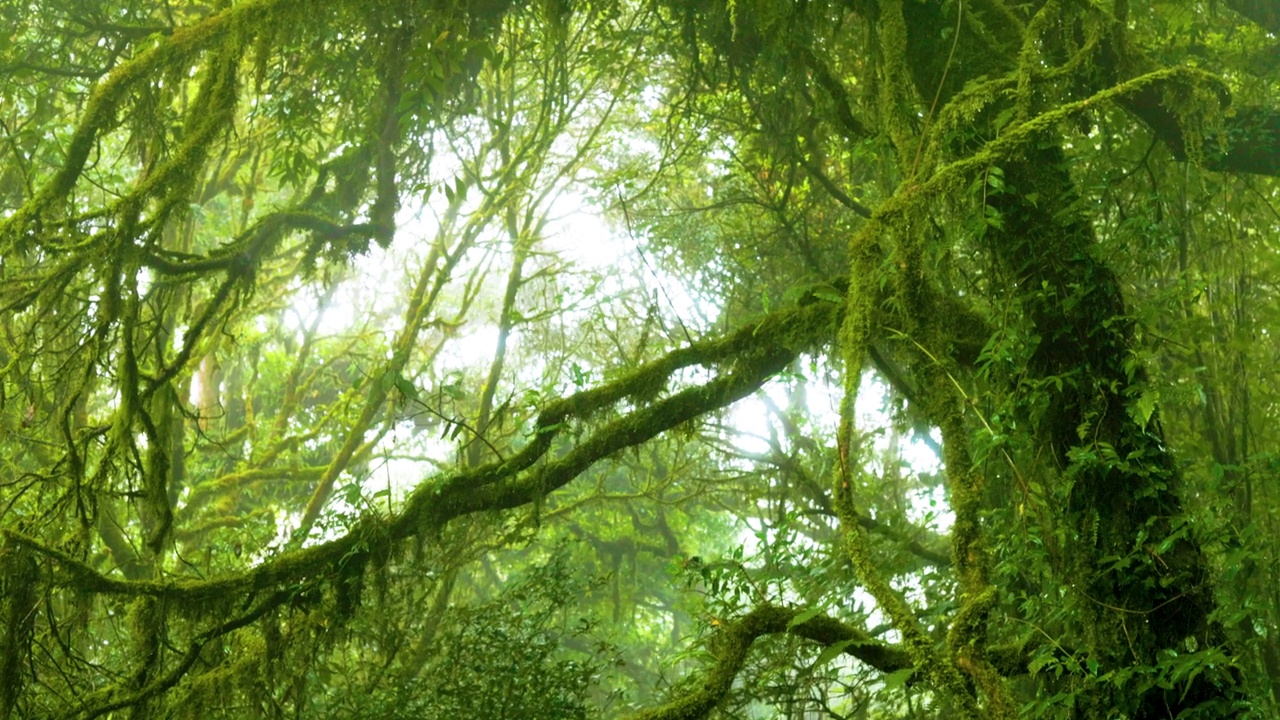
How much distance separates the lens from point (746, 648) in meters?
2.92

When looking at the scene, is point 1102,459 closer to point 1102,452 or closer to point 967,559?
point 1102,452

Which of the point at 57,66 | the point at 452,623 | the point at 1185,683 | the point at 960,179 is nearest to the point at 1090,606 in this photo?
the point at 1185,683

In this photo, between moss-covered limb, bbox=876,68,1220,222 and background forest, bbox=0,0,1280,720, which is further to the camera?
background forest, bbox=0,0,1280,720

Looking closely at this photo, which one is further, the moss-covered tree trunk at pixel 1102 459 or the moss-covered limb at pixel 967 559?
the moss-covered tree trunk at pixel 1102 459

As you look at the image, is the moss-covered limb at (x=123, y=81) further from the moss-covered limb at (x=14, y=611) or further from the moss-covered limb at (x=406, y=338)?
the moss-covered limb at (x=406, y=338)

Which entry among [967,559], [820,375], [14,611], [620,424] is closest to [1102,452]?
[967,559]

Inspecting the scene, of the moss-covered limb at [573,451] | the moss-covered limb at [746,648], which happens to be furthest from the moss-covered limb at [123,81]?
the moss-covered limb at [746,648]

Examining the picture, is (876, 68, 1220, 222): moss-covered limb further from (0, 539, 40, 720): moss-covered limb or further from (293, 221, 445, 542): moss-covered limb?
(293, 221, 445, 542): moss-covered limb

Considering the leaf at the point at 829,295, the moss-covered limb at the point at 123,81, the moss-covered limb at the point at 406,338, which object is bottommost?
the leaf at the point at 829,295

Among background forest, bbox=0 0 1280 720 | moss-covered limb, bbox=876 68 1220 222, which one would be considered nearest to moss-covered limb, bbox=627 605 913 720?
background forest, bbox=0 0 1280 720

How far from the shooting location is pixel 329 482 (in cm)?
933

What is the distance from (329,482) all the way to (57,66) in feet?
15.6

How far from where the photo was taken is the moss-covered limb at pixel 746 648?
8.98 ft

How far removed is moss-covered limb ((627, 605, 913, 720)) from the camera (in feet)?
8.98
